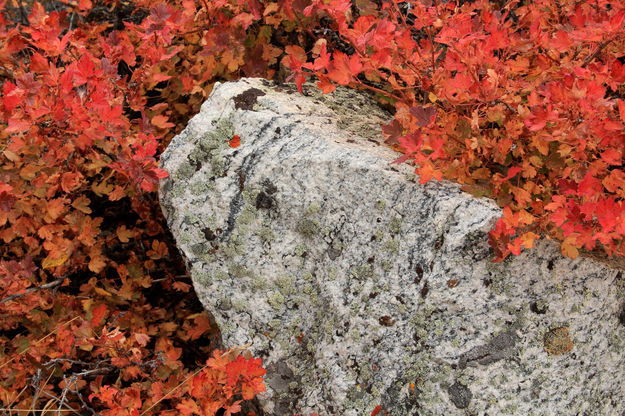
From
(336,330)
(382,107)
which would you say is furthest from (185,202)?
(382,107)

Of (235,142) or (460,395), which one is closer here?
(460,395)

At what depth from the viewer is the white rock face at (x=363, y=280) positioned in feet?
7.04

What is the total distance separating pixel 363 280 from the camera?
2355mm

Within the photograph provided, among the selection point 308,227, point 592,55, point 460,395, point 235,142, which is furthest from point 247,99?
point 460,395

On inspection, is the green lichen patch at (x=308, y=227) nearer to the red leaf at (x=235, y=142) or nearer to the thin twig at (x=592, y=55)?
the red leaf at (x=235, y=142)

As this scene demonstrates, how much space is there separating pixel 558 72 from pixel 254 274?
58.0 inches

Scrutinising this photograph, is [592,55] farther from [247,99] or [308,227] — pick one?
[247,99]

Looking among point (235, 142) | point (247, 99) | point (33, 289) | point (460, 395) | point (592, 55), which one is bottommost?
point (33, 289)

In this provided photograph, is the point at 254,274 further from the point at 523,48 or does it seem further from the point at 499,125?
the point at 523,48

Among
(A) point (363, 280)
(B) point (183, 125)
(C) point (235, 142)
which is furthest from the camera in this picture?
(B) point (183, 125)

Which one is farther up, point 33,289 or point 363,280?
point 363,280

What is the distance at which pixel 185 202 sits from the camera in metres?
2.65

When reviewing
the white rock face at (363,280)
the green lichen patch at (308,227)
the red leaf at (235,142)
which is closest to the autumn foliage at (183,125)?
the red leaf at (235,142)

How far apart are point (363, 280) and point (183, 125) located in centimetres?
159
